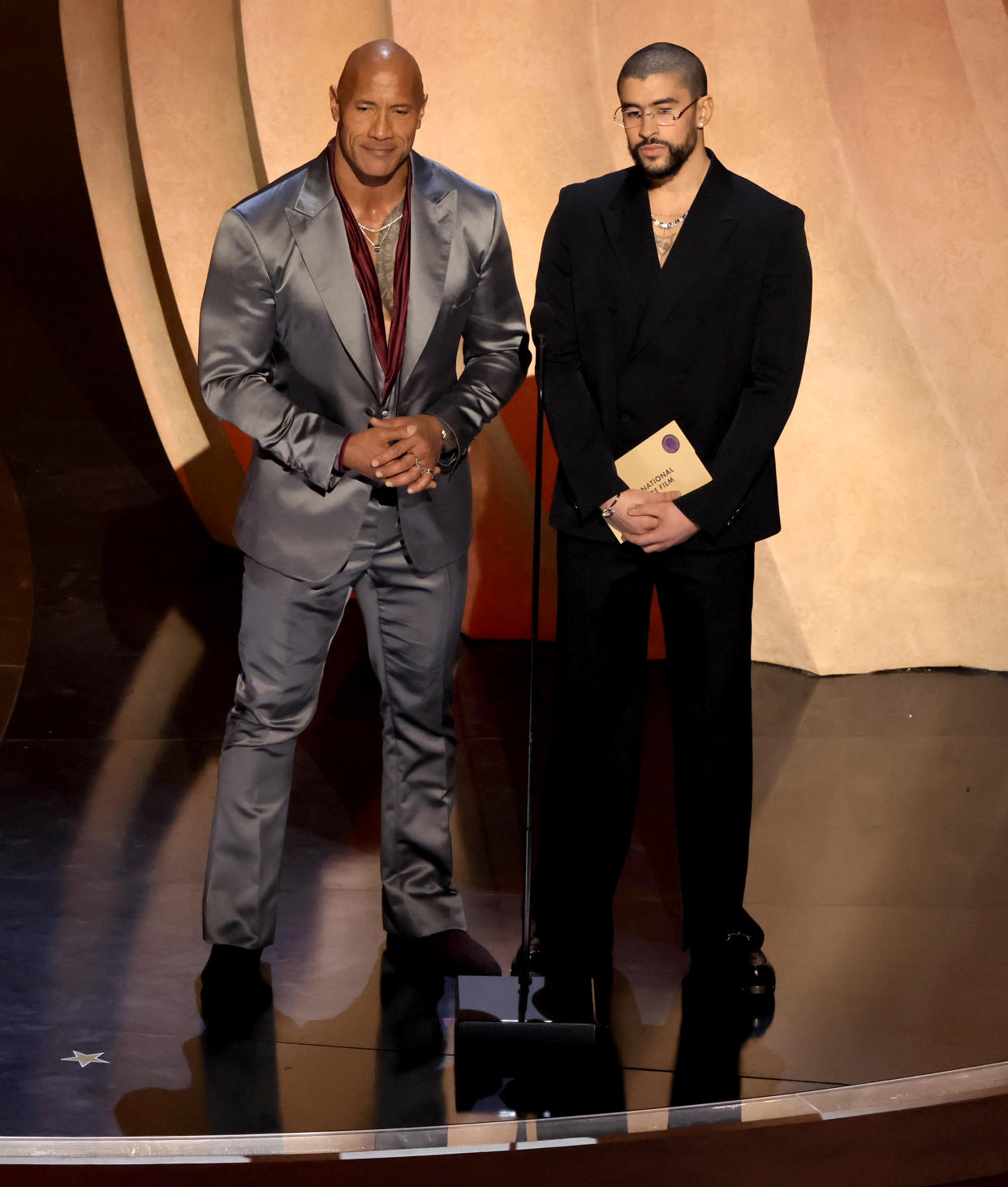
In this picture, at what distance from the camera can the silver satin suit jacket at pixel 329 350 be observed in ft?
9.23

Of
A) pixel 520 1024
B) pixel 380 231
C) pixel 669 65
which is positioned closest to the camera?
pixel 669 65

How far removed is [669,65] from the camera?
2.66 metres

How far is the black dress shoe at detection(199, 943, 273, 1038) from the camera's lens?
2.97 metres

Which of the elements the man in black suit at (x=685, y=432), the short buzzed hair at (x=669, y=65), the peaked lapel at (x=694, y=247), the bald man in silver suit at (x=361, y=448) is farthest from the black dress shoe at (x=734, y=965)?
the short buzzed hair at (x=669, y=65)

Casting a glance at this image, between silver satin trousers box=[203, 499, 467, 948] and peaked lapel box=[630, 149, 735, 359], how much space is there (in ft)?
2.15

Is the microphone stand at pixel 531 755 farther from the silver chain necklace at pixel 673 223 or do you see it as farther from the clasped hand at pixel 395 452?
the silver chain necklace at pixel 673 223

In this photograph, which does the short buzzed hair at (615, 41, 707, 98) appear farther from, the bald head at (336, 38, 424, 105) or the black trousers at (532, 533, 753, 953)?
the black trousers at (532, 533, 753, 953)

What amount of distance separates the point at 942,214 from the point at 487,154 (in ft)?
4.72

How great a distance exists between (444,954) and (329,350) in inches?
50.2

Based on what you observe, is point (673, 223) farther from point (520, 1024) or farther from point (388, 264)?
point (520, 1024)

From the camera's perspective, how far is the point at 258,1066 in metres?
2.79

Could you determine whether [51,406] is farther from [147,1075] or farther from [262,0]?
[147,1075]

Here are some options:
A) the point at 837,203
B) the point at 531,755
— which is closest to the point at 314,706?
the point at 531,755

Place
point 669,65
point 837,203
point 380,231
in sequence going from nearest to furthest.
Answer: point 669,65 → point 380,231 → point 837,203
